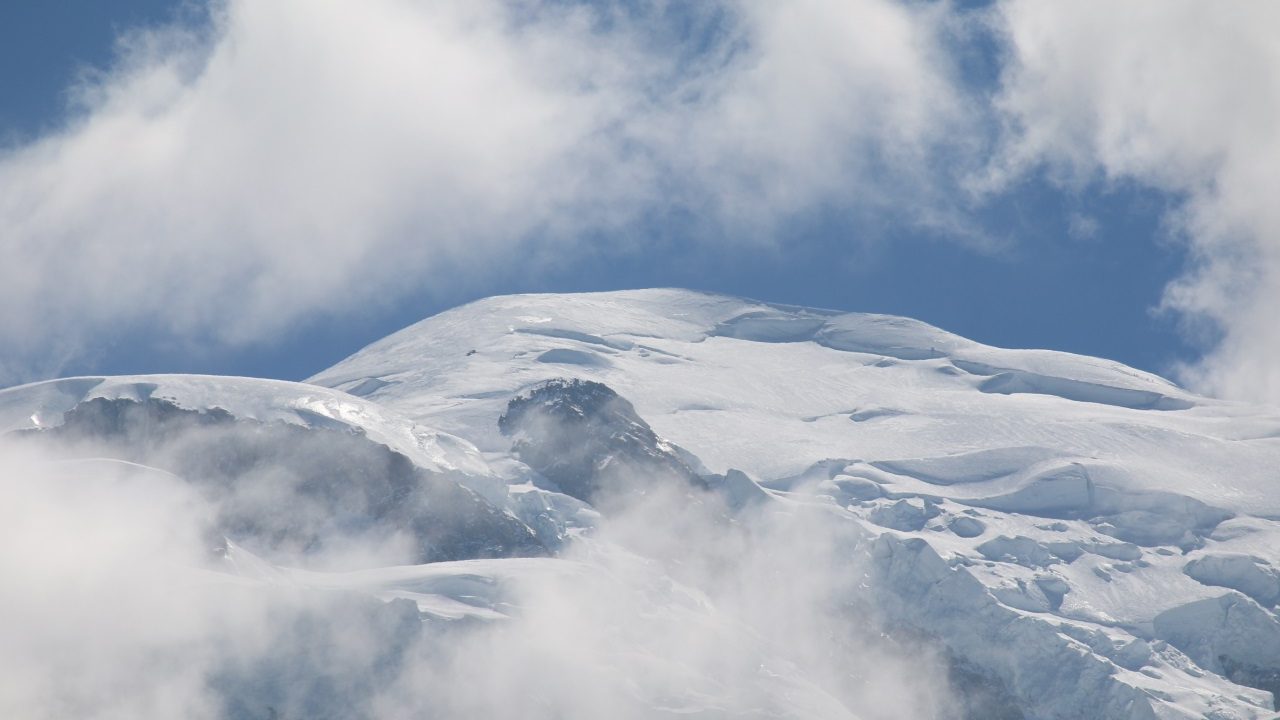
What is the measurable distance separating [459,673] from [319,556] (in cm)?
1225

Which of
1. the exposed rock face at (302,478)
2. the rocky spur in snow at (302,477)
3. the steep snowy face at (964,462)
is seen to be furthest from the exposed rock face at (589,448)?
the exposed rock face at (302,478)

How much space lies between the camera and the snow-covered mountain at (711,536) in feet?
253

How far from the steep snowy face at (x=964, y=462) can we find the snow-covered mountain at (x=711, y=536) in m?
0.20

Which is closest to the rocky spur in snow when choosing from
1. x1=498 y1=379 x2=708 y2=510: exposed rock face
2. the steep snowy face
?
the steep snowy face

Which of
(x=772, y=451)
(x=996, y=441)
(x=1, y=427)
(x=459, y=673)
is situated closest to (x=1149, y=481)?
(x=996, y=441)

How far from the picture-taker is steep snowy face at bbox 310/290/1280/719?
89875 mm

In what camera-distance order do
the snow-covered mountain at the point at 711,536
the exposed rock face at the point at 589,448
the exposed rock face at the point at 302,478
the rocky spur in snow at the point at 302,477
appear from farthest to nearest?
the exposed rock face at the point at 589,448 → the exposed rock face at the point at 302,478 → the rocky spur in snow at the point at 302,477 → the snow-covered mountain at the point at 711,536

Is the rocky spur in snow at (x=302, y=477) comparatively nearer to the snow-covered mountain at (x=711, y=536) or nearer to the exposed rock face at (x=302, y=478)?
the exposed rock face at (x=302, y=478)

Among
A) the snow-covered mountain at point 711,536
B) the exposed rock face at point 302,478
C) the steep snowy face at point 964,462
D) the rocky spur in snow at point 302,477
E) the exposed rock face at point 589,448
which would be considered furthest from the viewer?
the exposed rock face at point 589,448

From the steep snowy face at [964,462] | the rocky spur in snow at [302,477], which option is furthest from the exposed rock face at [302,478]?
the steep snowy face at [964,462]

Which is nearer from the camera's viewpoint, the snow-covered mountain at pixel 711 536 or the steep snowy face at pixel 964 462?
the snow-covered mountain at pixel 711 536

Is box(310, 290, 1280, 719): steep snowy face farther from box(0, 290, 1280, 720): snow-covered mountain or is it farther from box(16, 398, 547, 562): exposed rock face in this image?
box(16, 398, 547, 562): exposed rock face

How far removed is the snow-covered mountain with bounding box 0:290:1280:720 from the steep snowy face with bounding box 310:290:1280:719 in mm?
197

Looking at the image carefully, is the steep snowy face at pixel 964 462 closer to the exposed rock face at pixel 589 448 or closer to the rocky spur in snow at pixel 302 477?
the exposed rock face at pixel 589 448
